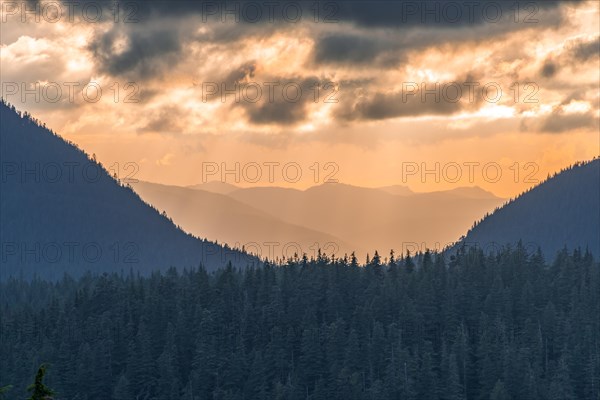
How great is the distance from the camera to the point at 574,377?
643 ft

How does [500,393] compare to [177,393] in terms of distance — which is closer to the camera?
[500,393]

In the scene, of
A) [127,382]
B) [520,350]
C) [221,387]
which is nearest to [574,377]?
[520,350]

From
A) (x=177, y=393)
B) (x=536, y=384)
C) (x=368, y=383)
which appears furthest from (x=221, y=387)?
(x=536, y=384)

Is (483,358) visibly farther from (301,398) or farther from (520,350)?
(301,398)

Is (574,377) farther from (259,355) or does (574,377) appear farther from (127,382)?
(127,382)

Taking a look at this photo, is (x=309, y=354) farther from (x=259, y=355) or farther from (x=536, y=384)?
(x=536, y=384)

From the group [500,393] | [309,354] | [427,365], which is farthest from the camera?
[309,354]

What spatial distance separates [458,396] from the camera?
182 metres

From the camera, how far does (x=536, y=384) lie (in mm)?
182375

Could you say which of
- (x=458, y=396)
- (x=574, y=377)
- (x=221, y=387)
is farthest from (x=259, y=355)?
(x=574, y=377)

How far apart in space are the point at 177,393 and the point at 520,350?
204 ft

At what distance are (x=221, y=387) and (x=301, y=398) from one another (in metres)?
15.4

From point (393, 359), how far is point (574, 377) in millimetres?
34558

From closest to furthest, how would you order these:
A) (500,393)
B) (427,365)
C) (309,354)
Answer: (500,393) → (427,365) → (309,354)
